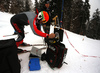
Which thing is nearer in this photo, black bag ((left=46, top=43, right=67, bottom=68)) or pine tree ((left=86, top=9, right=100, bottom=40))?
black bag ((left=46, top=43, right=67, bottom=68))

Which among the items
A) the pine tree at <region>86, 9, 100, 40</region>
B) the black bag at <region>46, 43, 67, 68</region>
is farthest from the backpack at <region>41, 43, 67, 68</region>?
the pine tree at <region>86, 9, 100, 40</region>

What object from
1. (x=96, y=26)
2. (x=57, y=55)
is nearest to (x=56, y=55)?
(x=57, y=55)

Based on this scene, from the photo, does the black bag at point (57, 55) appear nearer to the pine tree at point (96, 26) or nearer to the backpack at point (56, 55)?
the backpack at point (56, 55)

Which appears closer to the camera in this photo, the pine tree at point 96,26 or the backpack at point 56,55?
the backpack at point 56,55

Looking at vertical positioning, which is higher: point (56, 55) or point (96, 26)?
point (96, 26)

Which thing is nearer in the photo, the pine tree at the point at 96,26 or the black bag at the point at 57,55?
the black bag at the point at 57,55

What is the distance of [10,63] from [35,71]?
78cm

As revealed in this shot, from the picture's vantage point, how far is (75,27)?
641 inches

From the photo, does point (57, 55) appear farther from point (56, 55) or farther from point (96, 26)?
point (96, 26)

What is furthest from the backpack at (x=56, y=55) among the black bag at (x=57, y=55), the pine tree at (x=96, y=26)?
the pine tree at (x=96, y=26)

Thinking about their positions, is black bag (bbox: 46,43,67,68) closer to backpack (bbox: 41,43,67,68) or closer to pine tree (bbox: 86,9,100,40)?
backpack (bbox: 41,43,67,68)

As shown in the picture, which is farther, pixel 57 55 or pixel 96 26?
pixel 96 26

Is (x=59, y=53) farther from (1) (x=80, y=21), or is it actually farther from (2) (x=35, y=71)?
(1) (x=80, y=21)

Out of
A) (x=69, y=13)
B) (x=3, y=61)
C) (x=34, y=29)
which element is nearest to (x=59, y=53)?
(x=34, y=29)
